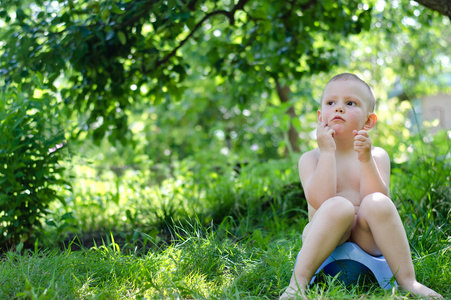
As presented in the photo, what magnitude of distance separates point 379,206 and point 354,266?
0.29m

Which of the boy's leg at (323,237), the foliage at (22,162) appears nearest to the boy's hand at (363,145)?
the boy's leg at (323,237)

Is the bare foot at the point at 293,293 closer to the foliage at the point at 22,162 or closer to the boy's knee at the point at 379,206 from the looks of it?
the boy's knee at the point at 379,206

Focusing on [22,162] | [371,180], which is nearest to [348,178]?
[371,180]

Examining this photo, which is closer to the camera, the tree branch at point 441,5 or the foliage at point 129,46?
the tree branch at point 441,5

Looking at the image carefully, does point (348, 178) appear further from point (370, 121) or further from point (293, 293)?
point (293, 293)

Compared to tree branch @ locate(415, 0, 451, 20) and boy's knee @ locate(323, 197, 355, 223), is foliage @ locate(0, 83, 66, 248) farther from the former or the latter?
tree branch @ locate(415, 0, 451, 20)

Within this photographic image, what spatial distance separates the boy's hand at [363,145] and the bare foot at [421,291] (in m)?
0.52

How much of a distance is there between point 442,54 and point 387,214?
10921mm

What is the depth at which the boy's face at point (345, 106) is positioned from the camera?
6.11ft

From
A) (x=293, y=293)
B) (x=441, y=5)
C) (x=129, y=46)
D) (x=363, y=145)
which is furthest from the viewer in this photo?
(x=129, y=46)

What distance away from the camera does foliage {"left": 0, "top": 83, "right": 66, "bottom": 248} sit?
2.47 metres

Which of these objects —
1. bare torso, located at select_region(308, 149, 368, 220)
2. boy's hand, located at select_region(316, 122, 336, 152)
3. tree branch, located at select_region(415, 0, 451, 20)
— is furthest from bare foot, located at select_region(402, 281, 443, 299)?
tree branch, located at select_region(415, 0, 451, 20)

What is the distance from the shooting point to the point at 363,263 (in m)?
1.76

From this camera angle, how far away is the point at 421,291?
1644 millimetres
